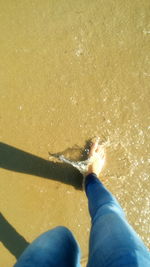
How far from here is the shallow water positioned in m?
1.91

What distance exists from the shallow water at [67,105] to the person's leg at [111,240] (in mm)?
494

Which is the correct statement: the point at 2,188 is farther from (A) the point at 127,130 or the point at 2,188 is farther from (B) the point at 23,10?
(B) the point at 23,10

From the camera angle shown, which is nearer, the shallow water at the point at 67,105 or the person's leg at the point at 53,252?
the person's leg at the point at 53,252

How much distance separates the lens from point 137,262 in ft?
3.20

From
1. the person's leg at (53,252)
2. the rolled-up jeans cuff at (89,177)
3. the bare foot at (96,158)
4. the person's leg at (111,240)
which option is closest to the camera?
the person's leg at (111,240)

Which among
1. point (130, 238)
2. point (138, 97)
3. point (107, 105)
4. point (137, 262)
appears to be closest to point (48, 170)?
point (107, 105)

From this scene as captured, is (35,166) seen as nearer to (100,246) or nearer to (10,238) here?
(10,238)

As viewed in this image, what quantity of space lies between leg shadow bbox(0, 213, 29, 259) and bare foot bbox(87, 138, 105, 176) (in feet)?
2.01

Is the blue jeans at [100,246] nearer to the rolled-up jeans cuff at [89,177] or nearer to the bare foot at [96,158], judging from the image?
the rolled-up jeans cuff at [89,177]

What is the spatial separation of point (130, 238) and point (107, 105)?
99cm

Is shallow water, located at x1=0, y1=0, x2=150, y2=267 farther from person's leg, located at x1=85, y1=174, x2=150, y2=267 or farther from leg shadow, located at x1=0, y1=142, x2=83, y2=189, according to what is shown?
person's leg, located at x1=85, y1=174, x2=150, y2=267

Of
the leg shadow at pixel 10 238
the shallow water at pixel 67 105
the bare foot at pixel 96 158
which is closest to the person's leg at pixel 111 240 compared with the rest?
the bare foot at pixel 96 158

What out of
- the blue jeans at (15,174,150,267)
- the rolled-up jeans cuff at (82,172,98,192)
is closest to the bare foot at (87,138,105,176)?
the rolled-up jeans cuff at (82,172,98,192)

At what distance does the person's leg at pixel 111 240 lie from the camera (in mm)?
1007
